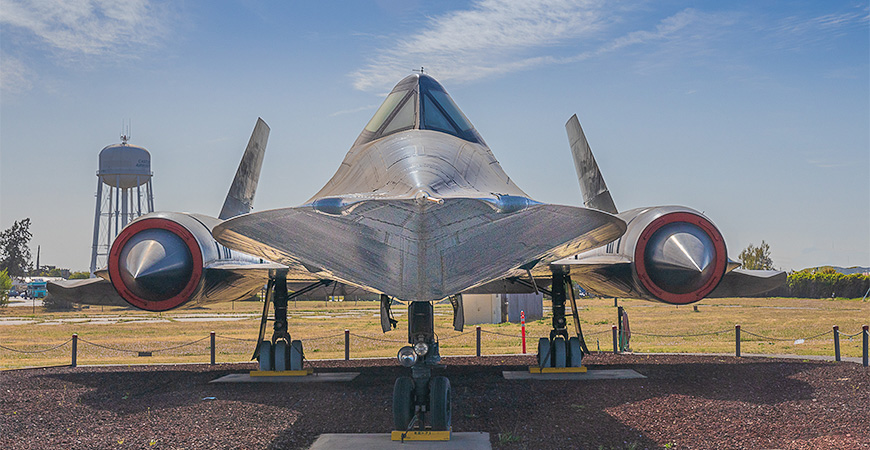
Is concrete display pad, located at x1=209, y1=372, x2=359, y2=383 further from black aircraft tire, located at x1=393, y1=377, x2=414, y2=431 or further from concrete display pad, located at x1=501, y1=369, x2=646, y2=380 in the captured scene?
black aircraft tire, located at x1=393, y1=377, x2=414, y2=431

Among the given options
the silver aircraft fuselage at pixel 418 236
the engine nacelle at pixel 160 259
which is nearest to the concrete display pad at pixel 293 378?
the engine nacelle at pixel 160 259

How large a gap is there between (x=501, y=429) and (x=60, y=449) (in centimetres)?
417

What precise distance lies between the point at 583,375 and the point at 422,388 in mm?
5630

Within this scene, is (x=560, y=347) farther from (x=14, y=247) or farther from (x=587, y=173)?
(x=14, y=247)

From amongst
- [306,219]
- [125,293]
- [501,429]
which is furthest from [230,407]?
[306,219]

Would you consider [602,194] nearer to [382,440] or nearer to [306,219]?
[382,440]

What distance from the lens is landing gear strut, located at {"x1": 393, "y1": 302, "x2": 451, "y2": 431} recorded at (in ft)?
20.3

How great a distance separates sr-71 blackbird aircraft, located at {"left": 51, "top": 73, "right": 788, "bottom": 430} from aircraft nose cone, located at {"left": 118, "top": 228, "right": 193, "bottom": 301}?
14mm

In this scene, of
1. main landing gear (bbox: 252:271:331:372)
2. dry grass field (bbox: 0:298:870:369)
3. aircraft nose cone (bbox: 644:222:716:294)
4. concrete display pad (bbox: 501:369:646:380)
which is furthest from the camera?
dry grass field (bbox: 0:298:870:369)

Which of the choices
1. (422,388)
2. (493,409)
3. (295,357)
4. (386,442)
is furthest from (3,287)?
(422,388)

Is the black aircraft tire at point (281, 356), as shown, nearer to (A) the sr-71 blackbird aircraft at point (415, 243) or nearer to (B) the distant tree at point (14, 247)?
(A) the sr-71 blackbird aircraft at point (415, 243)

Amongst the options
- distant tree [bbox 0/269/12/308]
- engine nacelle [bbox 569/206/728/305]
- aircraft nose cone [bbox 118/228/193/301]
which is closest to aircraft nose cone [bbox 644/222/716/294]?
engine nacelle [bbox 569/206/728/305]

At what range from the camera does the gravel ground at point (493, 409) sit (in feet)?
22.2

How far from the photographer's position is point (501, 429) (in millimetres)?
7125
